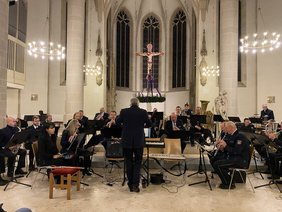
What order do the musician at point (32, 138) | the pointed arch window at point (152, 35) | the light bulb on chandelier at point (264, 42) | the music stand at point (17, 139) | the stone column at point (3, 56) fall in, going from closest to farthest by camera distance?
the music stand at point (17, 139) < the musician at point (32, 138) < the stone column at point (3, 56) < the light bulb on chandelier at point (264, 42) < the pointed arch window at point (152, 35)

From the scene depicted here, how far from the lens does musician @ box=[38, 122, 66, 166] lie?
5.92m

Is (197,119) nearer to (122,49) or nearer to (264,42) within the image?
(264,42)

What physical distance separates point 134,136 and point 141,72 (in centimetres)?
1794

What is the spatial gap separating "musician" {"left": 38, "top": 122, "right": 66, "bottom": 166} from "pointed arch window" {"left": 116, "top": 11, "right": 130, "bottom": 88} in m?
16.6

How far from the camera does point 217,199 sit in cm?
521

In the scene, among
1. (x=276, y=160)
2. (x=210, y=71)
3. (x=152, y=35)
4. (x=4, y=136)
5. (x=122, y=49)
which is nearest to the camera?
(x=4, y=136)

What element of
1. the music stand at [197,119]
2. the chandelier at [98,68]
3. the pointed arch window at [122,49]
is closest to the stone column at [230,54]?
the music stand at [197,119]

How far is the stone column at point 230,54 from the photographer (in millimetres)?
13234

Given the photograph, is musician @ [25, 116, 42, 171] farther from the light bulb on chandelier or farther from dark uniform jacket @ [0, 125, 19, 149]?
the light bulb on chandelier

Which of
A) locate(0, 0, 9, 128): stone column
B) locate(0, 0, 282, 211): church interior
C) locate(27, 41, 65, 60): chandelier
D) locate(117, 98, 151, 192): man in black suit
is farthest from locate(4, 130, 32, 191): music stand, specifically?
locate(27, 41, 65, 60): chandelier

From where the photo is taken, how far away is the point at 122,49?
895 inches

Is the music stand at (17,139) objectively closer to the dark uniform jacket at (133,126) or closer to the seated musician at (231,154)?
the dark uniform jacket at (133,126)

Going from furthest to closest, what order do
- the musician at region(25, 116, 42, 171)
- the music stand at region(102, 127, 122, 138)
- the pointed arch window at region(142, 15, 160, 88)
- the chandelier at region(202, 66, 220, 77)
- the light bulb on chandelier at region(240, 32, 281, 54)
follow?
the pointed arch window at region(142, 15, 160, 88), the chandelier at region(202, 66, 220, 77), the light bulb on chandelier at region(240, 32, 281, 54), the music stand at region(102, 127, 122, 138), the musician at region(25, 116, 42, 171)

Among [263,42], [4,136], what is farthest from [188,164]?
[263,42]
